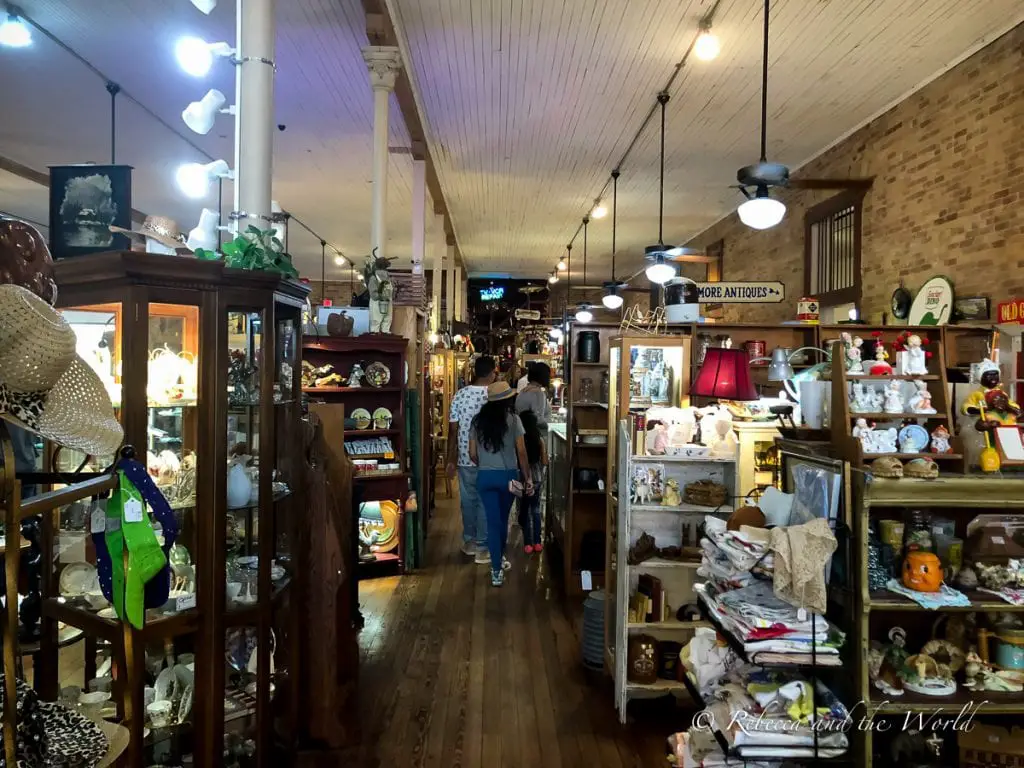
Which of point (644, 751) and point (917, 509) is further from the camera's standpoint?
point (644, 751)

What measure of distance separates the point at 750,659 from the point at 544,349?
1576 centimetres

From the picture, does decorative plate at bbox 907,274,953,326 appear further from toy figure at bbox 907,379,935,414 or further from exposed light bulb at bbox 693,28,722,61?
toy figure at bbox 907,379,935,414

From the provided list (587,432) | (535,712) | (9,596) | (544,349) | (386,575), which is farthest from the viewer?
(544,349)

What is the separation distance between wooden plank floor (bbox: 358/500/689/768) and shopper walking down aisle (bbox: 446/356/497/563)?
0.67 m

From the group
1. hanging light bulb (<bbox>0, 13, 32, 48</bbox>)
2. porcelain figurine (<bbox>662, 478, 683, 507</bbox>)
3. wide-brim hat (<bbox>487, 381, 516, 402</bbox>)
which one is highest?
hanging light bulb (<bbox>0, 13, 32, 48</bbox>)

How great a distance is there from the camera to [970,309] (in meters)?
5.23

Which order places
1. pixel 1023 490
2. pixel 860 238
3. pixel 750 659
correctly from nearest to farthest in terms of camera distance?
1. pixel 750 659
2. pixel 1023 490
3. pixel 860 238

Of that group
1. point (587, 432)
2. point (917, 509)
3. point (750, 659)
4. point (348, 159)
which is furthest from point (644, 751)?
point (348, 159)

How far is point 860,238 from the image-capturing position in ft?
22.8

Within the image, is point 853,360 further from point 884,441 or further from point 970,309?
point 970,309

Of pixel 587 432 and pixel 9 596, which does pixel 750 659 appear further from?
pixel 587 432

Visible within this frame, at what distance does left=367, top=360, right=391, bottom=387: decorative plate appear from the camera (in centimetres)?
579

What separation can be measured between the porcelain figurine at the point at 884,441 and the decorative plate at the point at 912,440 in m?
0.07

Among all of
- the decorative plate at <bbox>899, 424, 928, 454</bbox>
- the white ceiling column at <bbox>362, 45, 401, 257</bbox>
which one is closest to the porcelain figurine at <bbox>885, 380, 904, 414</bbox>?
the decorative plate at <bbox>899, 424, 928, 454</bbox>
